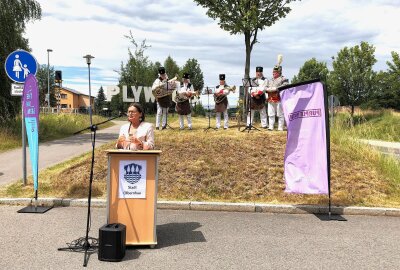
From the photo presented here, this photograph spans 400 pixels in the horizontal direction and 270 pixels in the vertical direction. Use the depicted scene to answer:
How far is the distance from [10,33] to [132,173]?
16.1 metres

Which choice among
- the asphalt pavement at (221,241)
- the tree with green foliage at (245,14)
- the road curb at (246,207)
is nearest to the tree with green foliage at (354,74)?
the tree with green foliage at (245,14)

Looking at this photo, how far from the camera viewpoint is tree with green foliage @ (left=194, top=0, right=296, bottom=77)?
21750 millimetres

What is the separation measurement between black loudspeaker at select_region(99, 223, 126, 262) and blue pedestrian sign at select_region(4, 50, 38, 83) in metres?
4.56

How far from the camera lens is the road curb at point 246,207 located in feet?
23.2

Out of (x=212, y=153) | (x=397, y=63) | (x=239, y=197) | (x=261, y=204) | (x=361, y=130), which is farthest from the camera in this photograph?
(x=397, y=63)

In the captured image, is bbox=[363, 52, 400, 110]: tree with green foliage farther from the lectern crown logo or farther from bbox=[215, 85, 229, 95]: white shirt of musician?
the lectern crown logo

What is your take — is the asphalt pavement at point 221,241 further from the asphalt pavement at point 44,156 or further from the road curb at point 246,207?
the asphalt pavement at point 44,156

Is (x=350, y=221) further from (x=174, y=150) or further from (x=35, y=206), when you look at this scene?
(x=35, y=206)

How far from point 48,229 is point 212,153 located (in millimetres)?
4842

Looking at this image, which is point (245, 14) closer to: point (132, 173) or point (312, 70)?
Answer: point (132, 173)

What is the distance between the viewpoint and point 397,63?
37.2 m

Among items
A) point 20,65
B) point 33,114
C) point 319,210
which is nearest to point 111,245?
point 33,114

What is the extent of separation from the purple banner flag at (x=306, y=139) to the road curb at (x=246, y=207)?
42cm

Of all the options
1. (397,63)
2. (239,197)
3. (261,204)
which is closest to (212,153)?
Result: (239,197)
